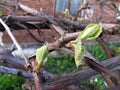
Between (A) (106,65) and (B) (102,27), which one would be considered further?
(A) (106,65)

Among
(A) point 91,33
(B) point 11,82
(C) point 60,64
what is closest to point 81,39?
(A) point 91,33

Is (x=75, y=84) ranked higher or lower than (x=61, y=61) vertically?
higher

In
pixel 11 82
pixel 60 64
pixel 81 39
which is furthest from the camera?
pixel 60 64

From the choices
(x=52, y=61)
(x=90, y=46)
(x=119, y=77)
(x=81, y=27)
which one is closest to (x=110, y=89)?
(x=119, y=77)

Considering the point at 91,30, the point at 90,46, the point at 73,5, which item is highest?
the point at 91,30

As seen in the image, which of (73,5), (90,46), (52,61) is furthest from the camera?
(73,5)

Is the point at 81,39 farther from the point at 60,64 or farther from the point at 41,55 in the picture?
the point at 60,64

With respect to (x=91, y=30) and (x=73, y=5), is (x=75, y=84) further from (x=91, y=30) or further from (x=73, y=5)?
(x=73, y=5)

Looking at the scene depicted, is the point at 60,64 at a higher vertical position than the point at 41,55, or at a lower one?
lower

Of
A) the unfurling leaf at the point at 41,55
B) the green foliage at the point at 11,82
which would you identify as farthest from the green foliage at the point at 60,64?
the unfurling leaf at the point at 41,55
